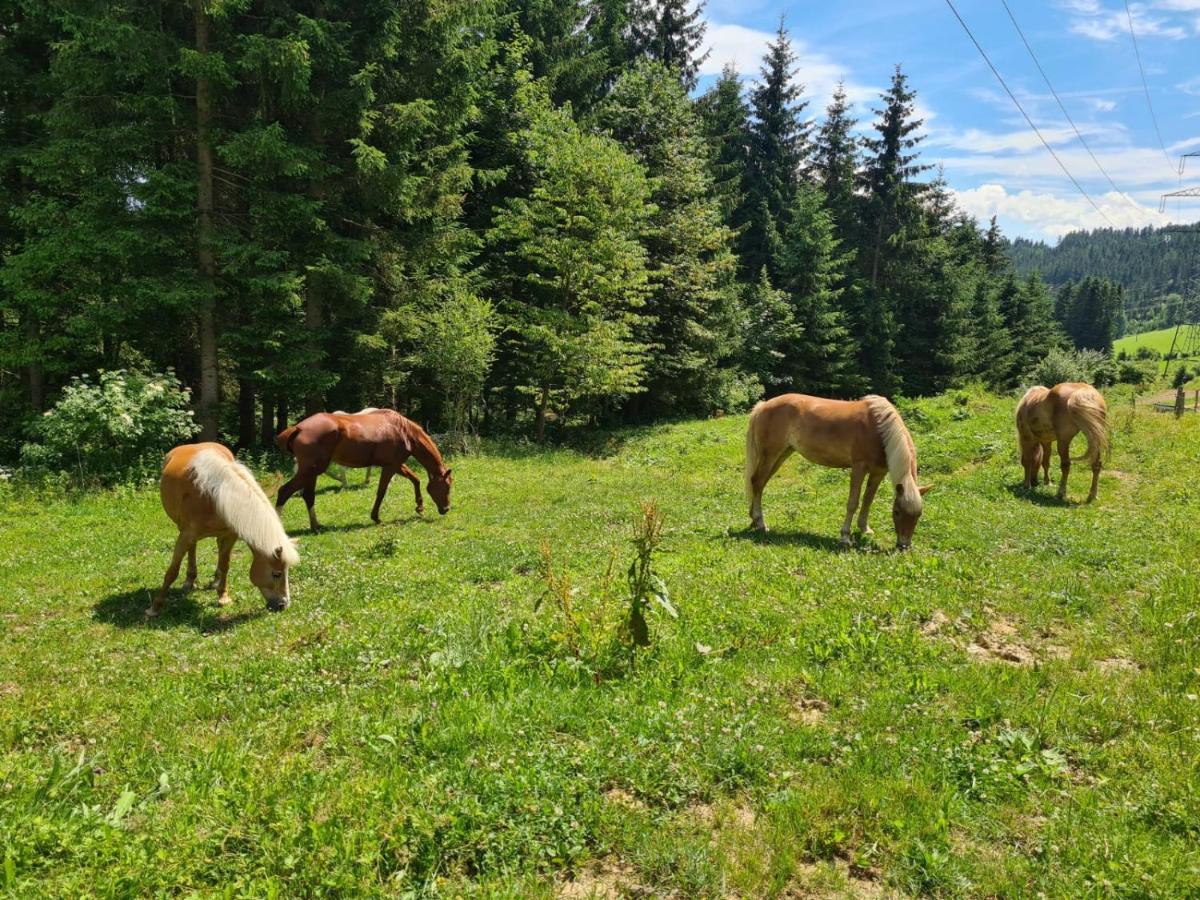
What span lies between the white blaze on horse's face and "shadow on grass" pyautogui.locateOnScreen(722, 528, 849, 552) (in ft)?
21.2

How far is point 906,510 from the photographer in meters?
8.75

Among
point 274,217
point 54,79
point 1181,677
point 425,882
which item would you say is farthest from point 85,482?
point 1181,677

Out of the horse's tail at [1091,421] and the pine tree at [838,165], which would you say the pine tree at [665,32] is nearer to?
the pine tree at [838,165]

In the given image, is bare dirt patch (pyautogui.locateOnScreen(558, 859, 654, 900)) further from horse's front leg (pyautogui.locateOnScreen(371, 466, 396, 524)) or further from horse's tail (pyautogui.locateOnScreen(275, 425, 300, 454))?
horse's tail (pyautogui.locateOnScreen(275, 425, 300, 454))

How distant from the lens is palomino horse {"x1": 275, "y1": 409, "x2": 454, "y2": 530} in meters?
11.0

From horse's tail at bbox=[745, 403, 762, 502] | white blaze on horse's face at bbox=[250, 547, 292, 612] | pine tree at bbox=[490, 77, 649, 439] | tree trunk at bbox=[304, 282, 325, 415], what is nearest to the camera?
white blaze on horse's face at bbox=[250, 547, 292, 612]

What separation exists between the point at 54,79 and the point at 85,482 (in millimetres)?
9900

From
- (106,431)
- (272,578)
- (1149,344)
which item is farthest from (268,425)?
(1149,344)

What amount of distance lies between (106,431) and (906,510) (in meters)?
16.2

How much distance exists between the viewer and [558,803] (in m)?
3.79

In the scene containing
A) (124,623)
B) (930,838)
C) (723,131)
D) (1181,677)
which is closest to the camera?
(930,838)

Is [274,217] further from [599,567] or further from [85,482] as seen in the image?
[599,567]

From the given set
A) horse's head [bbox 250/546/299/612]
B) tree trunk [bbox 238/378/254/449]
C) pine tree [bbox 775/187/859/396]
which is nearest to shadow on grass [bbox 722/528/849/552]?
horse's head [bbox 250/546/299/612]

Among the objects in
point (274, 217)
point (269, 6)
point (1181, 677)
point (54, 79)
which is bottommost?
point (1181, 677)
